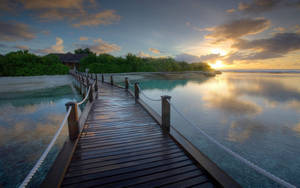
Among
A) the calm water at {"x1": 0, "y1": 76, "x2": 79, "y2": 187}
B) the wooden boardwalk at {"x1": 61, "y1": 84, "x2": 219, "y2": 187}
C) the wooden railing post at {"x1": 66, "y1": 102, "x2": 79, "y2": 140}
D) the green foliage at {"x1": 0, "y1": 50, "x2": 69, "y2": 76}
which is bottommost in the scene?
the calm water at {"x1": 0, "y1": 76, "x2": 79, "y2": 187}

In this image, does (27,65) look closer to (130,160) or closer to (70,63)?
(70,63)

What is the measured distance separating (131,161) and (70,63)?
57361 mm

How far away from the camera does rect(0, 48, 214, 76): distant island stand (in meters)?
32.6

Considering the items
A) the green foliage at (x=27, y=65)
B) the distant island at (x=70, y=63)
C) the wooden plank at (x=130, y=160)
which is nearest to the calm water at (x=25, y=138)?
the wooden plank at (x=130, y=160)

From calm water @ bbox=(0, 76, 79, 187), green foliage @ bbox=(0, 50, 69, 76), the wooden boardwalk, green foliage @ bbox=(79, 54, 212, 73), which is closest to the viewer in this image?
the wooden boardwalk

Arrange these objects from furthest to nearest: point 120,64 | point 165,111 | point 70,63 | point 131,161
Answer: point 70,63 < point 120,64 < point 165,111 < point 131,161

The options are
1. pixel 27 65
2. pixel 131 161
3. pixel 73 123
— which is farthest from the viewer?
pixel 27 65

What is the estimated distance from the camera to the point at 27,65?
33.7 metres

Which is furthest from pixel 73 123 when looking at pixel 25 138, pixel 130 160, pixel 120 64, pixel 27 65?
pixel 120 64

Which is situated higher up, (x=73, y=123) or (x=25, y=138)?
(x=73, y=123)

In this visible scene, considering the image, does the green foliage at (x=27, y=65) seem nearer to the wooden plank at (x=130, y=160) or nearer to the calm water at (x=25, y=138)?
the calm water at (x=25, y=138)

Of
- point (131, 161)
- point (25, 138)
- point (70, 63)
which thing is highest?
point (70, 63)

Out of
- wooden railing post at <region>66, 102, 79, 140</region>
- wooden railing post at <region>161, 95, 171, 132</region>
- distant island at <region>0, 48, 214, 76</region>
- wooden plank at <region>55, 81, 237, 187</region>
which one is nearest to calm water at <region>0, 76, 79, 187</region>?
wooden railing post at <region>66, 102, 79, 140</region>

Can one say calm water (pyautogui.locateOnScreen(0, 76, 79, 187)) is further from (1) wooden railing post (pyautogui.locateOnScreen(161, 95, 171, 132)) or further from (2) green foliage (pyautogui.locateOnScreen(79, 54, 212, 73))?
(2) green foliage (pyautogui.locateOnScreen(79, 54, 212, 73))
